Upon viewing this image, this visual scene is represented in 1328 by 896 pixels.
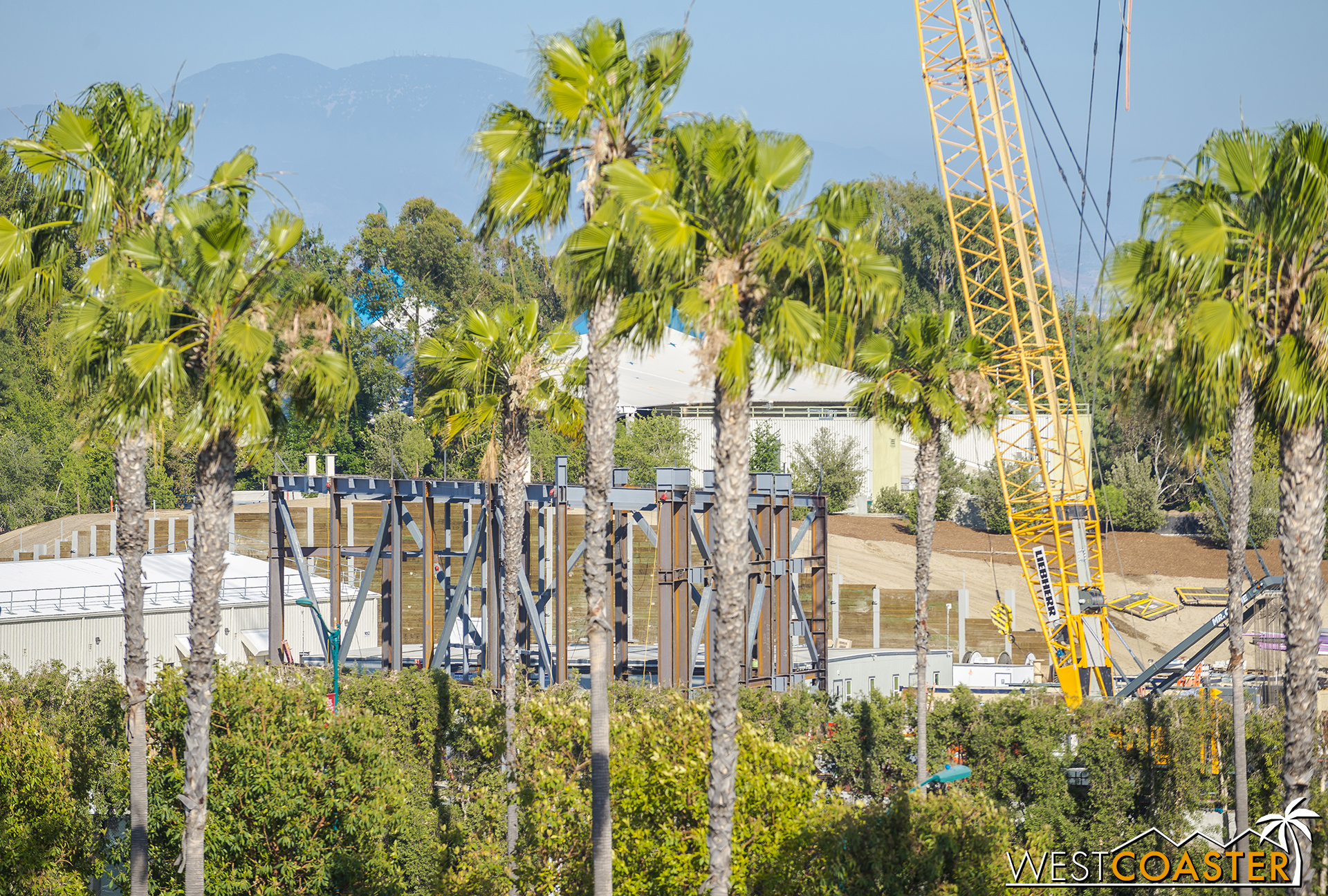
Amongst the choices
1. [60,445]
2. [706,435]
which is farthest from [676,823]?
[60,445]

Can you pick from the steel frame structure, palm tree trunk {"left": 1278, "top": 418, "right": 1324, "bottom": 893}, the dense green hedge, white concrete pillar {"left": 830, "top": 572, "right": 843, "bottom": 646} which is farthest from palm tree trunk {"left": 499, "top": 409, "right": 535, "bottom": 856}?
white concrete pillar {"left": 830, "top": 572, "right": 843, "bottom": 646}

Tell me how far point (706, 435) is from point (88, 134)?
56.2 m

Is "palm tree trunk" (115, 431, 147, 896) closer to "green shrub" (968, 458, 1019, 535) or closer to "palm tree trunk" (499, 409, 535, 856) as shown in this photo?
"palm tree trunk" (499, 409, 535, 856)

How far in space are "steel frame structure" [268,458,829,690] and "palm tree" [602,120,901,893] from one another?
14.2 meters

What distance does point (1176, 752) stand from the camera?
786 inches

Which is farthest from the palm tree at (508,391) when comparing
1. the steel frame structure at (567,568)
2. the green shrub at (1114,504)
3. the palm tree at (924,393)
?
the green shrub at (1114,504)

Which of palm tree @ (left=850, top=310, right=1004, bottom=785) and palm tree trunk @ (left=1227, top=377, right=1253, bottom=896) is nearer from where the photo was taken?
palm tree trunk @ (left=1227, top=377, right=1253, bottom=896)

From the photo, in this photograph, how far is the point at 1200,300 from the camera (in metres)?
9.92

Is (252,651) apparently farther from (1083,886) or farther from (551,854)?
(1083,886)

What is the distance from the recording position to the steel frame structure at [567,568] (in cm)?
2689

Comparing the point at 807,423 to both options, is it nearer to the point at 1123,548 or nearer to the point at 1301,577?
the point at 1123,548

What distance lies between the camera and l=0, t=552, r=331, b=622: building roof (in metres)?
34.7

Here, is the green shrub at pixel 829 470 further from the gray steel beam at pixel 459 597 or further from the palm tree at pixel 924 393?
the palm tree at pixel 924 393

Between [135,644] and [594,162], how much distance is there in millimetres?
7412
